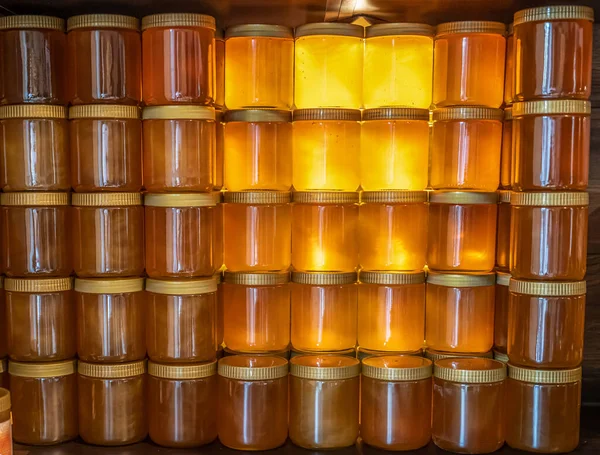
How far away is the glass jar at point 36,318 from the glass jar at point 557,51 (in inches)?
43.2

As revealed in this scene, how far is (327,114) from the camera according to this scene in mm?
1614

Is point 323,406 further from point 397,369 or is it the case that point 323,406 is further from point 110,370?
point 110,370

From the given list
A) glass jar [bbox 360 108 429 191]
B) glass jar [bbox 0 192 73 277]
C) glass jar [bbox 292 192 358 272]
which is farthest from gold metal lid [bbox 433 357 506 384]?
glass jar [bbox 0 192 73 277]

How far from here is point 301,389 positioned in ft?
5.19

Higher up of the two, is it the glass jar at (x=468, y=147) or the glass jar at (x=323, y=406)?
the glass jar at (x=468, y=147)

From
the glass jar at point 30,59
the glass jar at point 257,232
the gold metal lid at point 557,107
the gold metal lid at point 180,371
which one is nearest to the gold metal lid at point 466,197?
the gold metal lid at point 557,107

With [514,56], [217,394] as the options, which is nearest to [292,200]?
[217,394]

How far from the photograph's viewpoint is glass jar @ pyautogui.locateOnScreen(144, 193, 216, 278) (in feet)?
5.16

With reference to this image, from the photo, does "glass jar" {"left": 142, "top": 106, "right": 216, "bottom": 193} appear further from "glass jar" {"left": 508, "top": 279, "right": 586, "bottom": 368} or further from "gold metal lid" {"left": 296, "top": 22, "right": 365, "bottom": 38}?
"glass jar" {"left": 508, "top": 279, "right": 586, "bottom": 368}

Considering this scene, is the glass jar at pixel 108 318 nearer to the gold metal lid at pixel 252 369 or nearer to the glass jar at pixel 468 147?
the gold metal lid at pixel 252 369

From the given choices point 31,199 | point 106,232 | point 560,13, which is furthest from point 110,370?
point 560,13

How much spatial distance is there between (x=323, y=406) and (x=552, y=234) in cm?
61

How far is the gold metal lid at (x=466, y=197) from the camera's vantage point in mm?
1613

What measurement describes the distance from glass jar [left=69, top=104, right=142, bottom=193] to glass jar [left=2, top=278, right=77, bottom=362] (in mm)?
232
